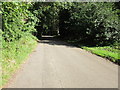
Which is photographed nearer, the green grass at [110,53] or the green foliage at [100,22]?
the green grass at [110,53]

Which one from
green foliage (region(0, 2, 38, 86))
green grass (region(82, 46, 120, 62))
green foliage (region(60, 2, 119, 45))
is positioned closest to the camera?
green foliage (region(0, 2, 38, 86))

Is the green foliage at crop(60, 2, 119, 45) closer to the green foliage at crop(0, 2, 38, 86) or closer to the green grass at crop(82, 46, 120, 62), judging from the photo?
the green grass at crop(82, 46, 120, 62)

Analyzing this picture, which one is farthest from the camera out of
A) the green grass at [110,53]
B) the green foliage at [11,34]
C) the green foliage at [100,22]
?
the green foliage at [100,22]

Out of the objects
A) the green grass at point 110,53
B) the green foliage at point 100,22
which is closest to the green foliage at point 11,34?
the green grass at point 110,53

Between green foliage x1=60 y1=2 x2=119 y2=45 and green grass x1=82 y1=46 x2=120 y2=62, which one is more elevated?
green foliage x1=60 y1=2 x2=119 y2=45

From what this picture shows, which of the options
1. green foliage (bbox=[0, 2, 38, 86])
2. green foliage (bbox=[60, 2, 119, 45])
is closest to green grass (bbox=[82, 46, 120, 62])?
green foliage (bbox=[60, 2, 119, 45])

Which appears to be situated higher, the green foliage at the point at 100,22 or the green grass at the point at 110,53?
the green foliage at the point at 100,22

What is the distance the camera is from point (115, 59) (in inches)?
455

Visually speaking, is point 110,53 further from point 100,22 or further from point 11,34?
point 11,34

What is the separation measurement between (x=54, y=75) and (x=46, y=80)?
2.80 ft

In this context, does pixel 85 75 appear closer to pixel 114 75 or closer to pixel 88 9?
pixel 114 75

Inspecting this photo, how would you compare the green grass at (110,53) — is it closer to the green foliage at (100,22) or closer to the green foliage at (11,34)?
the green foliage at (100,22)

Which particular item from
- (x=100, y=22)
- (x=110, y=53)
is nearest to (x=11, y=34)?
(x=110, y=53)

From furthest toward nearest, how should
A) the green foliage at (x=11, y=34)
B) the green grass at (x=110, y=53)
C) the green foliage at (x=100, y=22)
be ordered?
1. the green foliage at (x=100, y=22)
2. the green grass at (x=110, y=53)
3. the green foliage at (x=11, y=34)
